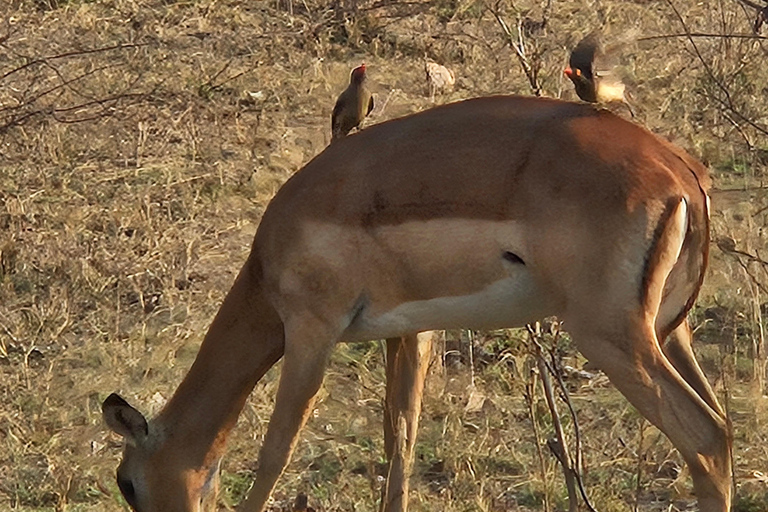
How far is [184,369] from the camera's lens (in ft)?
22.9

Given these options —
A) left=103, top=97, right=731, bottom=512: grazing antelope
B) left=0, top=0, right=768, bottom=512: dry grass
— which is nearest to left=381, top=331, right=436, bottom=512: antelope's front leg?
left=0, top=0, right=768, bottom=512: dry grass

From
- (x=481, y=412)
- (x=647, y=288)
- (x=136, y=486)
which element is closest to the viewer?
(x=647, y=288)

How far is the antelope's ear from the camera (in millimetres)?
5078

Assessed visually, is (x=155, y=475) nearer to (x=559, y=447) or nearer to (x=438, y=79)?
(x=559, y=447)

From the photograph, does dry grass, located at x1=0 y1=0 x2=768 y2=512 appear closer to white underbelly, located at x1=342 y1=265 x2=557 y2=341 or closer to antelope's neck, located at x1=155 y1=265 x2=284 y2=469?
antelope's neck, located at x1=155 y1=265 x2=284 y2=469

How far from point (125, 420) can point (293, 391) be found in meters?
0.55

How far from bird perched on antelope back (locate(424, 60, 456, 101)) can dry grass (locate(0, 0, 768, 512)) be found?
84 mm

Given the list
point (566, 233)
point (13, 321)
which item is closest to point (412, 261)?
point (566, 233)

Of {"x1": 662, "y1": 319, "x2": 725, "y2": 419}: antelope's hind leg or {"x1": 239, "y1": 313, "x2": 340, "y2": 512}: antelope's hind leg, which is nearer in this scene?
{"x1": 239, "y1": 313, "x2": 340, "y2": 512}: antelope's hind leg

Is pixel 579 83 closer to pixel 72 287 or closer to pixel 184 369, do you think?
pixel 184 369

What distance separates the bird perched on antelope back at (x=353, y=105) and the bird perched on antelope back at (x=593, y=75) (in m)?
0.83

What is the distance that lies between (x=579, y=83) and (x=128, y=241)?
3531 millimetres

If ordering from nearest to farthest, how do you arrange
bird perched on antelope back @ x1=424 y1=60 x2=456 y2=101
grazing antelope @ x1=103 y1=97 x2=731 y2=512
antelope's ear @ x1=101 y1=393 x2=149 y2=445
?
grazing antelope @ x1=103 y1=97 x2=731 y2=512 < antelope's ear @ x1=101 y1=393 x2=149 y2=445 < bird perched on antelope back @ x1=424 y1=60 x2=456 y2=101

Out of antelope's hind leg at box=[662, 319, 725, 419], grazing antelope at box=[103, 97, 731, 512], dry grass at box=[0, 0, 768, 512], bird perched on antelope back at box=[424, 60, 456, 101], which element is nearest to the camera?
grazing antelope at box=[103, 97, 731, 512]
